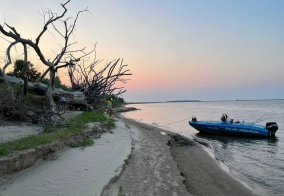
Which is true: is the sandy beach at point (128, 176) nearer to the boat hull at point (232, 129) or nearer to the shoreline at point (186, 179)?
the shoreline at point (186, 179)

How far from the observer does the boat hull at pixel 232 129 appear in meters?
22.4

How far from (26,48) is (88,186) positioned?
8.91 meters

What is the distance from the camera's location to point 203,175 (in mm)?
9055

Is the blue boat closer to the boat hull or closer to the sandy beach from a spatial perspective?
the boat hull

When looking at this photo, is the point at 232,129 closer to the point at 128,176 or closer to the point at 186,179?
the point at 186,179

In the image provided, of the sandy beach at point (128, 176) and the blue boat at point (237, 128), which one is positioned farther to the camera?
the blue boat at point (237, 128)

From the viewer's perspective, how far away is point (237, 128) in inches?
904

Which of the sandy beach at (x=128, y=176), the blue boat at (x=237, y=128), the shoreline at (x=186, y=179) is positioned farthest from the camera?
the blue boat at (x=237, y=128)

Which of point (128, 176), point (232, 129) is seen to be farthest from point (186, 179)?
point (232, 129)

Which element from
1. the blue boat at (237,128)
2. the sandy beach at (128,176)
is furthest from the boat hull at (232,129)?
the sandy beach at (128,176)

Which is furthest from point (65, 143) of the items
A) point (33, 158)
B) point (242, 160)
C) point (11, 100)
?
point (242, 160)

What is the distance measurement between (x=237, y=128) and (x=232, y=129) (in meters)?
0.40

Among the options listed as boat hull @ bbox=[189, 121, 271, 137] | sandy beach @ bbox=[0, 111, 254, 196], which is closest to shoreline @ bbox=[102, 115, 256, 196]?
sandy beach @ bbox=[0, 111, 254, 196]

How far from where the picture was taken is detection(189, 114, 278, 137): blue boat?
22.3 metres
